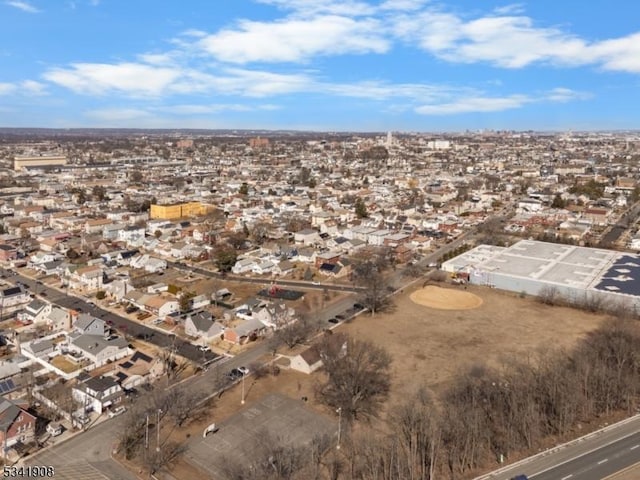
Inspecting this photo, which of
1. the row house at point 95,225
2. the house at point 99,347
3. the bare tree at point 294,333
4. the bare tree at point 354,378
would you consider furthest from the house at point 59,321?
the row house at point 95,225

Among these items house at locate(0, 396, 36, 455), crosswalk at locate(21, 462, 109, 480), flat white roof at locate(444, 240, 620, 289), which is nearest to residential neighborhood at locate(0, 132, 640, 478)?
house at locate(0, 396, 36, 455)

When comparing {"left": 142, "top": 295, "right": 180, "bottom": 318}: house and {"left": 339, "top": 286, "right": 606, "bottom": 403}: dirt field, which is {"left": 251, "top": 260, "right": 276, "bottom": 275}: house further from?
{"left": 339, "top": 286, "right": 606, "bottom": 403}: dirt field

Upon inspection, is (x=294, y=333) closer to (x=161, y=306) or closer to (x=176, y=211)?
(x=161, y=306)

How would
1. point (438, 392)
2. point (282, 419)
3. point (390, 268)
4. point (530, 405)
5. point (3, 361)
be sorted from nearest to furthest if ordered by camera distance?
point (530, 405)
point (282, 419)
point (438, 392)
point (3, 361)
point (390, 268)

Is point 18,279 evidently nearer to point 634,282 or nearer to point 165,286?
point 165,286

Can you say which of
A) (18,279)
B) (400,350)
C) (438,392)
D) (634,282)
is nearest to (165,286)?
(18,279)

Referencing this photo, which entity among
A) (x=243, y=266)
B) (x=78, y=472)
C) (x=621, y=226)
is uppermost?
(x=621, y=226)

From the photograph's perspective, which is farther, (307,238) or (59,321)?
(307,238)

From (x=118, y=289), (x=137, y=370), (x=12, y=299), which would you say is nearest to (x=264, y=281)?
(x=118, y=289)
